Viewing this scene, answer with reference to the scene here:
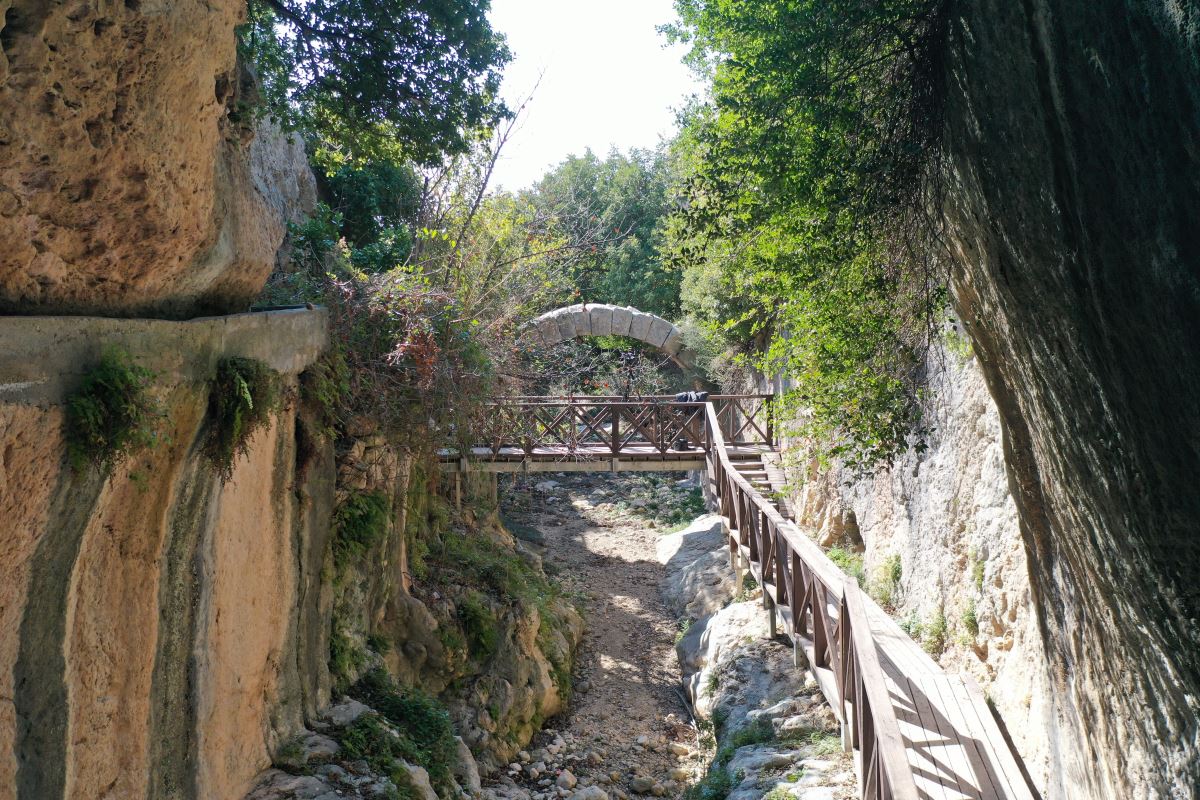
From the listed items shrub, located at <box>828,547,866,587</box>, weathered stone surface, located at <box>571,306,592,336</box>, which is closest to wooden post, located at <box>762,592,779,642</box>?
shrub, located at <box>828,547,866,587</box>

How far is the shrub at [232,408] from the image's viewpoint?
15.3 feet

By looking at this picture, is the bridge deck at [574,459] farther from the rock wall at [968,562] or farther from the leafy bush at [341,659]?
the rock wall at [968,562]

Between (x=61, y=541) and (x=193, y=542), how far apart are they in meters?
1.14

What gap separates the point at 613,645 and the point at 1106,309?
10266 mm

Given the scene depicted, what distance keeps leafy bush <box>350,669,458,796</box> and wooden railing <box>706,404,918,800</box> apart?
3075mm

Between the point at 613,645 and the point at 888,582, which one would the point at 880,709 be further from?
the point at 613,645

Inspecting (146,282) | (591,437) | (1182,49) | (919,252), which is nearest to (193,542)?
(146,282)

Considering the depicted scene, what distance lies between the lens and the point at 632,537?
56.9ft

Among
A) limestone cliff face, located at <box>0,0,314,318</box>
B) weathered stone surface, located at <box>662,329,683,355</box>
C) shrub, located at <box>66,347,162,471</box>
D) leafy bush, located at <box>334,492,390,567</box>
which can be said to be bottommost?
leafy bush, located at <box>334,492,390,567</box>

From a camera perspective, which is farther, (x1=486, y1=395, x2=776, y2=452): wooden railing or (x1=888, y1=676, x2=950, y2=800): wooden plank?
(x1=486, y1=395, x2=776, y2=452): wooden railing

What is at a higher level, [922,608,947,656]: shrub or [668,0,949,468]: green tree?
[668,0,949,468]: green tree

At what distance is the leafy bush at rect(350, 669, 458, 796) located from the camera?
254 inches

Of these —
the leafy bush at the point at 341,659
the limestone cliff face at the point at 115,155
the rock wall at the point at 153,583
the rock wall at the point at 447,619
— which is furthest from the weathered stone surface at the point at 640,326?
the limestone cliff face at the point at 115,155

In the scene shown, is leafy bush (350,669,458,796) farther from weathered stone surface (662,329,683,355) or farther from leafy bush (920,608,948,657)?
weathered stone surface (662,329,683,355)
